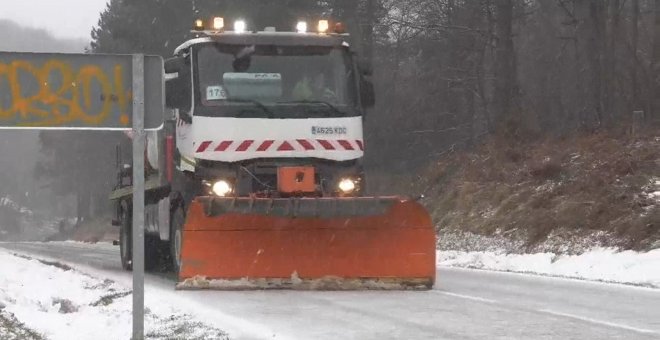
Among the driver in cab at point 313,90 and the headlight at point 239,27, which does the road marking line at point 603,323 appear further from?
the headlight at point 239,27

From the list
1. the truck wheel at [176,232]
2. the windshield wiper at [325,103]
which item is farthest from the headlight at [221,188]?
the windshield wiper at [325,103]

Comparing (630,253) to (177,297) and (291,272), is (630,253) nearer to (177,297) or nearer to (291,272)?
(291,272)

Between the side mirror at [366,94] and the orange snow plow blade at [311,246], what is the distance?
1601 mm

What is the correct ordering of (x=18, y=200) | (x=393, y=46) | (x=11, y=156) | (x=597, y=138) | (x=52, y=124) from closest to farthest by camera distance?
(x=52, y=124)
(x=597, y=138)
(x=393, y=46)
(x=18, y=200)
(x=11, y=156)

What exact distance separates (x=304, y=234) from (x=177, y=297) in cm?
165

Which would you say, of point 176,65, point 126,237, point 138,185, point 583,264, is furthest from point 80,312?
point 583,264

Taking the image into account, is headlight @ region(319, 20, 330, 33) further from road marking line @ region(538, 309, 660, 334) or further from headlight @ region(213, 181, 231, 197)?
road marking line @ region(538, 309, 660, 334)

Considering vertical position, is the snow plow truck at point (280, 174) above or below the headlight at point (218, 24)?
below

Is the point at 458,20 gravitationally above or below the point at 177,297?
above

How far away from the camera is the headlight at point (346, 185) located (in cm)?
1170

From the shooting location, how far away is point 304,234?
36.5 feet

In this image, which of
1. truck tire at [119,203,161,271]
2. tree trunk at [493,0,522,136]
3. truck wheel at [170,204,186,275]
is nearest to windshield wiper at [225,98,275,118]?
truck wheel at [170,204,186,275]

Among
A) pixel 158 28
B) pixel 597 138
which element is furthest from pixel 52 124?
pixel 158 28

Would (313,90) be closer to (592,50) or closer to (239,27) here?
(239,27)
